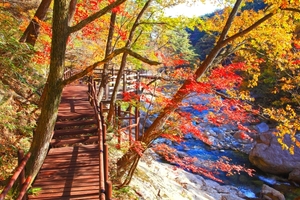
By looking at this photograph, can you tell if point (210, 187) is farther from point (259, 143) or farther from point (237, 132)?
point (237, 132)

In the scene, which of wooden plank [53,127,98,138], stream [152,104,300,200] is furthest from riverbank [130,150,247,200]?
wooden plank [53,127,98,138]

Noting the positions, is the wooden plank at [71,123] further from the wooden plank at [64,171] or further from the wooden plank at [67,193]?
the wooden plank at [67,193]

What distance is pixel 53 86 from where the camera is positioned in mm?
4914

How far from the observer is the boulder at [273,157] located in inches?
598

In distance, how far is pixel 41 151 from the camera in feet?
16.7

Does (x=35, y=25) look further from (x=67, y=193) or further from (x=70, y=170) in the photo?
(x=67, y=193)

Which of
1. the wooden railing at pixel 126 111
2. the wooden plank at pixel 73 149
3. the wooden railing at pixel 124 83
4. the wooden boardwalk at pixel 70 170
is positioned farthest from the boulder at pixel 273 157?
the wooden plank at pixel 73 149

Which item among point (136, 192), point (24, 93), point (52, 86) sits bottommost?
point (136, 192)

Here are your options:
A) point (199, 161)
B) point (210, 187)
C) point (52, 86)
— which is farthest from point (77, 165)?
point (199, 161)

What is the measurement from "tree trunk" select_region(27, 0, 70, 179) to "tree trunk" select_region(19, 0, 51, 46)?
4.26m

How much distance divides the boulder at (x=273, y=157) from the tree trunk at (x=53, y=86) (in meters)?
15.1

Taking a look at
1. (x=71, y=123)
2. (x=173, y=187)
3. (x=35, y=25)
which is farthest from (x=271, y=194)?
(x=35, y=25)

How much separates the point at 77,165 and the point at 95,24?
954 cm

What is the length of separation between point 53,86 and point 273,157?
1551 centimetres
